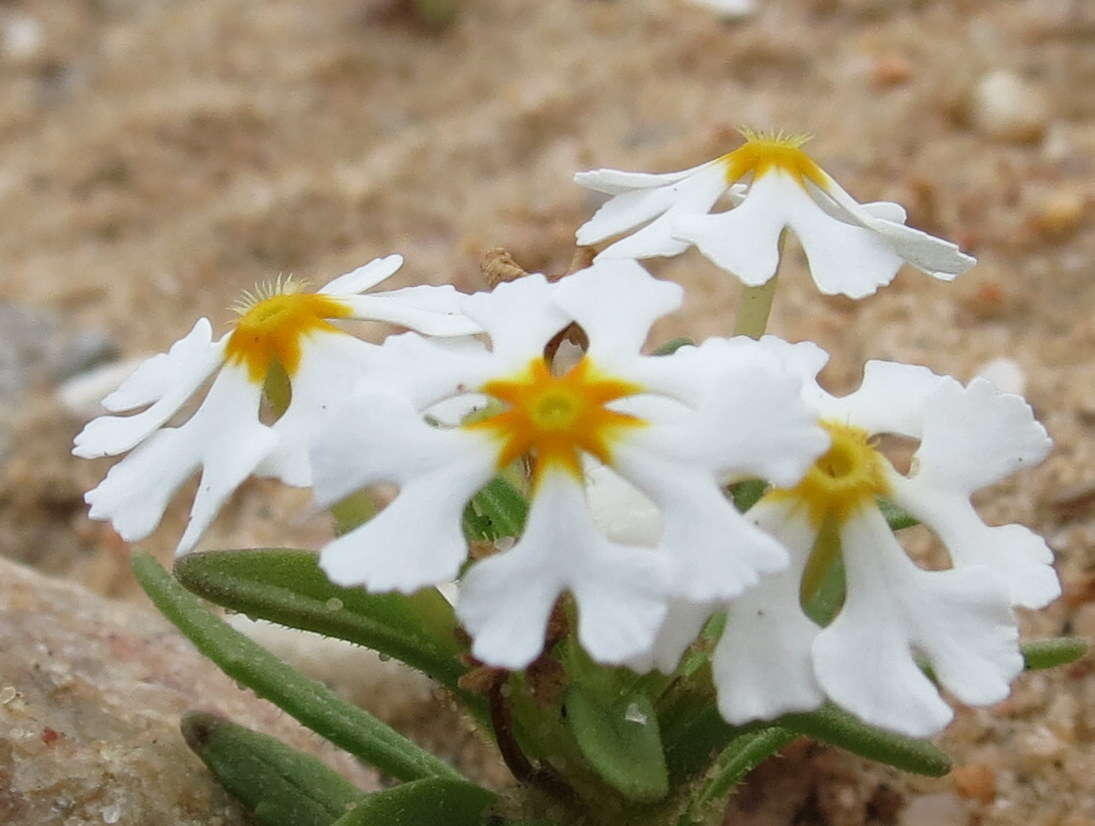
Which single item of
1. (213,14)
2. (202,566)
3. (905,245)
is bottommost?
(213,14)

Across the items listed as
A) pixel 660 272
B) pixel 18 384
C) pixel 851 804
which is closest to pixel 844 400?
pixel 851 804

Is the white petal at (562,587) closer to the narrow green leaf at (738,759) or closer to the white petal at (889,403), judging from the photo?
the white petal at (889,403)

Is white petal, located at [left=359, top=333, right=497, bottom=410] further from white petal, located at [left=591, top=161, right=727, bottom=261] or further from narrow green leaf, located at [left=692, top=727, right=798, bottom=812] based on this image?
narrow green leaf, located at [left=692, top=727, right=798, bottom=812]

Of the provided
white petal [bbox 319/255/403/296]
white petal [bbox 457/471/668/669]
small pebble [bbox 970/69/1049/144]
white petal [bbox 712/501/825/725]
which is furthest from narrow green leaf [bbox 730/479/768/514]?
small pebble [bbox 970/69/1049/144]

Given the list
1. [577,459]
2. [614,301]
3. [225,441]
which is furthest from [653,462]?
[225,441]

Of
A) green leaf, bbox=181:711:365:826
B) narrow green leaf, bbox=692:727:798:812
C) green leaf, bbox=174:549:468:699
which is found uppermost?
green leaf, bbox=174:549:468:699

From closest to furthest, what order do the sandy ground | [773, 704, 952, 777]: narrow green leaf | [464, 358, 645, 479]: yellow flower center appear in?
[464, 358, 645, 479]: yellow flower center < [773, 704, 952, 777]: narrow green leaf < the sandy ground

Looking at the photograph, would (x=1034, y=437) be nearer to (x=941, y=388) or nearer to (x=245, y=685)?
(x=941, y=388)
